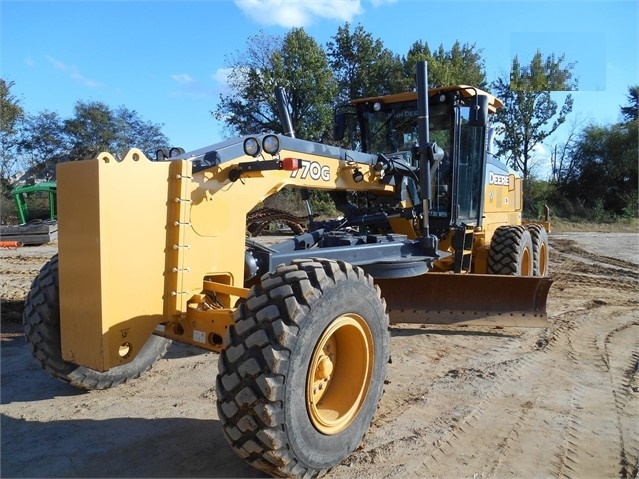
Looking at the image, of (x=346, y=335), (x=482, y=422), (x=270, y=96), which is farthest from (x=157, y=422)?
(x=270, y=96)

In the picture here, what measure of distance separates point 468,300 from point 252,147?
3572 millimetres

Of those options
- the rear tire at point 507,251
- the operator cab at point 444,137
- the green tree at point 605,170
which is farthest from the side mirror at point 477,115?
the green tree at point 605,170

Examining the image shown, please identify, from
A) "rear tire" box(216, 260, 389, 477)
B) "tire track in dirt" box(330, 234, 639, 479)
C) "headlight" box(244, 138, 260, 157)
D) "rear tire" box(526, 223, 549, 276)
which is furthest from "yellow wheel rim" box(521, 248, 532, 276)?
"headlight" box(244, 138, 260, 157)

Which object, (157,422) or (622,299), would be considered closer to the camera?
(157,422)

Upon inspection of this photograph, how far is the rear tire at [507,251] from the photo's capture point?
664 centimetres

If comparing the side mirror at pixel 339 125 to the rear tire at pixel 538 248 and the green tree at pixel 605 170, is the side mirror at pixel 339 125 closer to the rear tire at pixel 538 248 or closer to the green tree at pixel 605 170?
the rear tire at pixel 538 248

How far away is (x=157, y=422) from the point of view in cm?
359

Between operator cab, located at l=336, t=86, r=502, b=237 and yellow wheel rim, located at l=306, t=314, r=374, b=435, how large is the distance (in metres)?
2.90

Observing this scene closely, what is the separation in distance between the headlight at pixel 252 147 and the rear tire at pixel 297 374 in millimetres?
856

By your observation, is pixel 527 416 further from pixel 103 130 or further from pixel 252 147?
pixel 103 130

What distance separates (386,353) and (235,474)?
115 cm

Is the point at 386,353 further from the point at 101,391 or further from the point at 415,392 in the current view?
the point at 101,391

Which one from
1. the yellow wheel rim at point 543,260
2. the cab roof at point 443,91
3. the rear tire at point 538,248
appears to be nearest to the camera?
the cab roof at point 443,91

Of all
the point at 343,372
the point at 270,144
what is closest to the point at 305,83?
the point at 270,144
